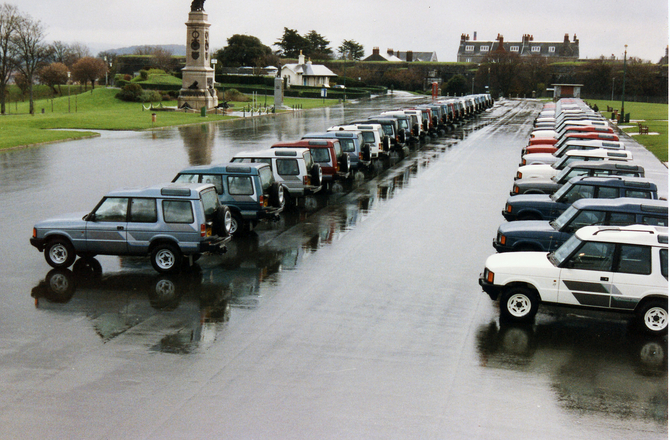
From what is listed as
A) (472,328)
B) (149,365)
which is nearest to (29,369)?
(149,365)

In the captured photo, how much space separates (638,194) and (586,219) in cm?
A: 327

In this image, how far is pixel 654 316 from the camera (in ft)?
38.9

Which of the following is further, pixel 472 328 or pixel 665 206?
pixel 665 206

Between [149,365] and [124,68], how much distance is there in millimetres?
150789

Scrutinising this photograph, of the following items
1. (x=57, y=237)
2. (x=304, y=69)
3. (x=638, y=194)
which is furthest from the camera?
(x=304, y=69)

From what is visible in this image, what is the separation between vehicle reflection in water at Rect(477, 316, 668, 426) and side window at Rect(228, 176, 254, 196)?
8.18 metres

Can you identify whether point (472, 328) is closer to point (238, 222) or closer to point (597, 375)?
point (597, 375)

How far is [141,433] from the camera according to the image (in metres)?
8.43

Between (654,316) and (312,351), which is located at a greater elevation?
(654,316)

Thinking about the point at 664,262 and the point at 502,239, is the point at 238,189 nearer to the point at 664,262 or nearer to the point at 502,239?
the point at 502,239

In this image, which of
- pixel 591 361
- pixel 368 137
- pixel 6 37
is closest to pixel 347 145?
pixel 368 137

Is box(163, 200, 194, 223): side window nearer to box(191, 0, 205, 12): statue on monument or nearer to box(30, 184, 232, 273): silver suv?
box(30, 184, 232, 273): silver suv

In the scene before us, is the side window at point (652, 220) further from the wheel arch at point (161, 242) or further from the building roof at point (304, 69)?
the building roof at point (304, 69)

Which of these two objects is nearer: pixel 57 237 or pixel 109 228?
pixel 109 228
